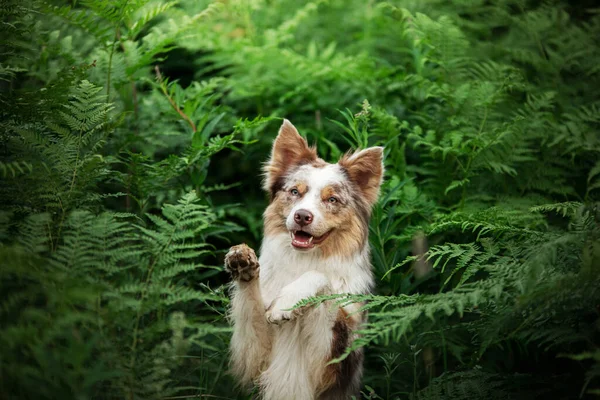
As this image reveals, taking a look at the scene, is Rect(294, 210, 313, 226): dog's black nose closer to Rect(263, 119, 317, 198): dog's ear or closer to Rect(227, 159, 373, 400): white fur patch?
Rect(227, 159, 373, 400): white fur patch

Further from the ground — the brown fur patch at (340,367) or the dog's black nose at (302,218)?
the dog's black nose at (302,218)

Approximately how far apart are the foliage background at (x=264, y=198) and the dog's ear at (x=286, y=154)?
0.97 feet

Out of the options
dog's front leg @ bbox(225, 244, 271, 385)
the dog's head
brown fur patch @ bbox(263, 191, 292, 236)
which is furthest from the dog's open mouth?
dog's front leg @ bbox(225, 244, 271, 385)

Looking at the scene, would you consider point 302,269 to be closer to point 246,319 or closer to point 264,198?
point 246,319

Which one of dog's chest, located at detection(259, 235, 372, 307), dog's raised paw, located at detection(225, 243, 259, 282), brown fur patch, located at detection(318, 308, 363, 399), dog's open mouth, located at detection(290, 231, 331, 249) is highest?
dog's raised paw, located at detection(225, 243, 259, 282)

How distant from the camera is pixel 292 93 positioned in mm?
5883

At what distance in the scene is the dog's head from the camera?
3674mm

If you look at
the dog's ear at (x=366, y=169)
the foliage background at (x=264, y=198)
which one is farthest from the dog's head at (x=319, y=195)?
the foliage background at (x=264, y=198)

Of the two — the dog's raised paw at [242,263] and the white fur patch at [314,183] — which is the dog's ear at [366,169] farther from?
the dog's raised paw at [242,263]

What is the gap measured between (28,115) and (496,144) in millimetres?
3852

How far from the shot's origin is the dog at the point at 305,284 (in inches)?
136

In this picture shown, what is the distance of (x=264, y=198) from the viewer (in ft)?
19.5

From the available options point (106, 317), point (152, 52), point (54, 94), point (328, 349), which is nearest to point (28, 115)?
point (54, 94)

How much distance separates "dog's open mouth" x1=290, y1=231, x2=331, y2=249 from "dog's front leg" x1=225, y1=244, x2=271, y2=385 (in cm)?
36
